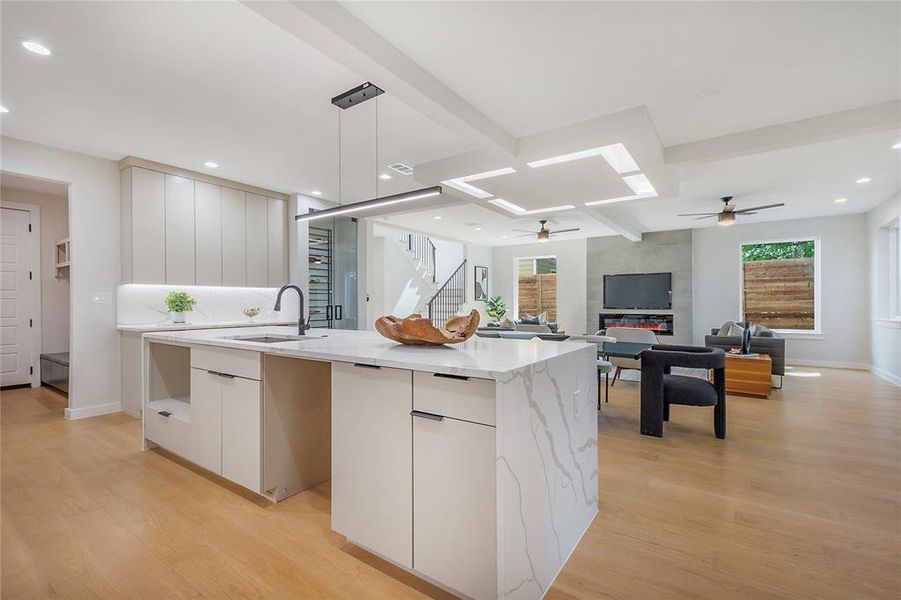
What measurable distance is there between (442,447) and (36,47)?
10.6ft

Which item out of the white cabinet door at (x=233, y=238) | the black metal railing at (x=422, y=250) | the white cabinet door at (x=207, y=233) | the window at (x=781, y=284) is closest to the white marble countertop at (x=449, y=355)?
the white cabinet door at (x=207, y=233)

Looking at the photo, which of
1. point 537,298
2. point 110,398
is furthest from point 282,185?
point 537,298

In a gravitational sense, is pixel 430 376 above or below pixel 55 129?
below

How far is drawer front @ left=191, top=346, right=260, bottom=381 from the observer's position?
7.31 ft

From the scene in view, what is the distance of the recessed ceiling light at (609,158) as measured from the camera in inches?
137

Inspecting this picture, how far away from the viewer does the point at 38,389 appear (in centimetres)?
539

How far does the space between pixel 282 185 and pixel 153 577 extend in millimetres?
4594

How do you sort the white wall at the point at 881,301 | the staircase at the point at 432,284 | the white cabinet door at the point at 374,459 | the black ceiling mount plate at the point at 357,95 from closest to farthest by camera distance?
1. the white cabinet door at the point at 374,459
2. the black ceiling mount plate at the point at 357,95
3. the white wall at the point at 881,301
4. the staircase at the point at 432,284

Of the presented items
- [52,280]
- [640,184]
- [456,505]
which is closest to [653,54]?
[640,184]

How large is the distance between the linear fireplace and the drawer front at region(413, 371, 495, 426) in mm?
8062

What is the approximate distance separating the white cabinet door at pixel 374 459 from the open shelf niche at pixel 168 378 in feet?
5.78

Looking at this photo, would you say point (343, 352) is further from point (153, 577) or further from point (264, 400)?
point (153, 577)

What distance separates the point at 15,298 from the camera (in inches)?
211

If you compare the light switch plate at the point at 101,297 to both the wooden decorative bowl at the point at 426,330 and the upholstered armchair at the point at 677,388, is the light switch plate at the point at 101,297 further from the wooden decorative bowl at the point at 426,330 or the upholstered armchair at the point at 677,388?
the upholstered armchair at the point at 677,388
